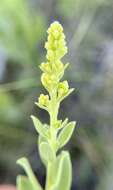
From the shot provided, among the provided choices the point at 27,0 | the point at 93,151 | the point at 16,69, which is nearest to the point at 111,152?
the point at 93,151

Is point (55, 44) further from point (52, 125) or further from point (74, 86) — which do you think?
point (74, 86)

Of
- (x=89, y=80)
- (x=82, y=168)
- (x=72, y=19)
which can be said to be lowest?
(x=82, y=168)

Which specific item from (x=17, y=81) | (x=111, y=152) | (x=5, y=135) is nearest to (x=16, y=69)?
(x=17, y=81)

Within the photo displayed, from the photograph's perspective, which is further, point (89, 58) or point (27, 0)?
point (27, 0)

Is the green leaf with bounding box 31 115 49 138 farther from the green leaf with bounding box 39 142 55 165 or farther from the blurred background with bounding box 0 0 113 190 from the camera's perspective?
the blurred background with bounding box 0 0 113 190

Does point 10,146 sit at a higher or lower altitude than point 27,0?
lower

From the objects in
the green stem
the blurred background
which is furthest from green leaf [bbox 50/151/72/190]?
the blurred background

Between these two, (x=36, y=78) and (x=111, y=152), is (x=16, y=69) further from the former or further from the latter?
(x=111, y=152)
